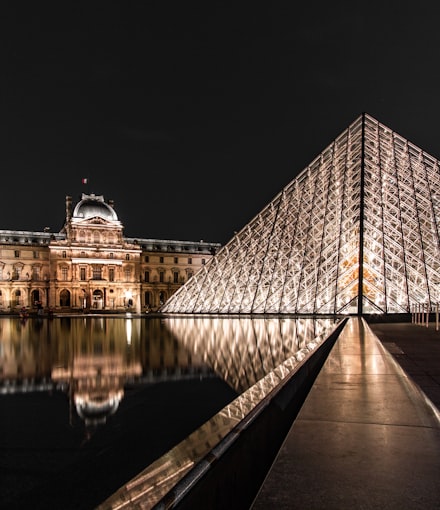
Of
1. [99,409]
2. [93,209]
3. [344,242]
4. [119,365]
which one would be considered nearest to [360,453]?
[99,409]

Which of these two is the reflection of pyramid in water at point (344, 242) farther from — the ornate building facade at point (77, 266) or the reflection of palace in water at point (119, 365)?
the ornate building facade at point (77, 266)

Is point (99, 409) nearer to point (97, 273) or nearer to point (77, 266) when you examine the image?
point (77, 266)

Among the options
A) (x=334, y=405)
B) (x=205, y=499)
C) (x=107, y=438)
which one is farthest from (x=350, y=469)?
(x=107, y=438)

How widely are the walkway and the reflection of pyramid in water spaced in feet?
70.9

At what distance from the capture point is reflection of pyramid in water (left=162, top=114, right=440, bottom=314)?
27172 mm

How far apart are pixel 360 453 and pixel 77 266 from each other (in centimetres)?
7587

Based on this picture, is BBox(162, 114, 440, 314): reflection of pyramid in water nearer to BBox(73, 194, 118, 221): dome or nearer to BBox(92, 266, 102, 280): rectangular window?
BBox(92, 266, 102, 280): rectangular window

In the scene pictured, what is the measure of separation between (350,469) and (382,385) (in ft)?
9.65

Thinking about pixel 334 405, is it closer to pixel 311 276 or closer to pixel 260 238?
pixel 311 276

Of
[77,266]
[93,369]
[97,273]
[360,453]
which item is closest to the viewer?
[360,453]

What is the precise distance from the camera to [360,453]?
321 cm

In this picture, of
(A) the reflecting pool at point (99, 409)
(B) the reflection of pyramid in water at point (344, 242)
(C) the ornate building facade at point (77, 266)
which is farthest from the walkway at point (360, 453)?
(C) the ornate building facade at point (77, 266)

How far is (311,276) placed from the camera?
29984 mm

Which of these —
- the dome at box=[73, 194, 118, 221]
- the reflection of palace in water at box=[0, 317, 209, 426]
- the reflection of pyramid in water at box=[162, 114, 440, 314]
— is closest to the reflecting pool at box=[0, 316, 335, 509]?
the reflection of palace in water at box=[0, 317, 209, 426]
